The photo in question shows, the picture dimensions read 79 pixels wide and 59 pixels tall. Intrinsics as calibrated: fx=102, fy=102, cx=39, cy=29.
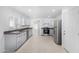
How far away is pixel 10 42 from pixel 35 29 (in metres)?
5.82

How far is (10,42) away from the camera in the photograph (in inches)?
187

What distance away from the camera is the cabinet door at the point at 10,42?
464 cm

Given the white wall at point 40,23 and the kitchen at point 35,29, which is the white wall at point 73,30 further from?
the white wall at point 40,23

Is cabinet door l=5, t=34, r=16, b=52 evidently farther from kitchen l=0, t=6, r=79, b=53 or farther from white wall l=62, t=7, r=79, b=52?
white wall l=62, t=7, r=79, b=52

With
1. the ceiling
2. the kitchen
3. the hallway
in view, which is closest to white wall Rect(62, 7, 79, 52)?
the kitchen

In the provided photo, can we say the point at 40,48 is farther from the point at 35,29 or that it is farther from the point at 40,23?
the point at 40,23

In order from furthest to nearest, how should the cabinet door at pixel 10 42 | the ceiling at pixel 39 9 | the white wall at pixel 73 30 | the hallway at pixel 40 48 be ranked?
1. the ceiling at pixel 39 9
2. the hallway at pixel 40 48
3. the cabinet door at pixel 10 42
4. the white wall at pixel 73 30

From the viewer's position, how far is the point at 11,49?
473cm

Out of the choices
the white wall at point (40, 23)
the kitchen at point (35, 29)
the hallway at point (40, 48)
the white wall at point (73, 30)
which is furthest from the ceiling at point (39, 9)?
the white wall at point (40, 23)

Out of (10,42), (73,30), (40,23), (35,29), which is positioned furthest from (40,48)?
(40,23)

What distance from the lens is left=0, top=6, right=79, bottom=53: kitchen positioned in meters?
4.52
